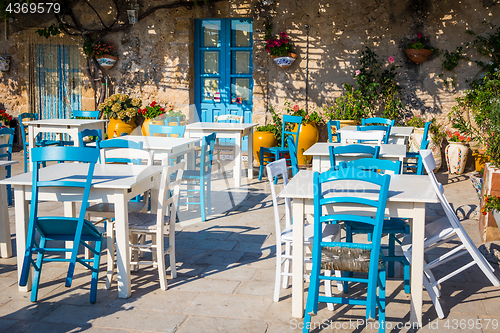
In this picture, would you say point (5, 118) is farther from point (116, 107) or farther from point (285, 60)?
point (285, 60)

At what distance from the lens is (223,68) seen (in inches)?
369

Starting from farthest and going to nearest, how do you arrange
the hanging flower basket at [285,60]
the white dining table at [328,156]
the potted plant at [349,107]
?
the hanging flower basket at [285,60], the potted plant at [349,107], the white dining table at [328,156]

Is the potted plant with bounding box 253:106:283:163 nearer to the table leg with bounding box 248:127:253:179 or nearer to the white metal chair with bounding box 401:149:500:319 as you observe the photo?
the table leg with bounding box 248:127:253:179

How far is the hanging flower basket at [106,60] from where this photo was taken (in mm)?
9430

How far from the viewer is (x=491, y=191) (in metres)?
4.14

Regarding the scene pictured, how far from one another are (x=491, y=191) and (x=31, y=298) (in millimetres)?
3618

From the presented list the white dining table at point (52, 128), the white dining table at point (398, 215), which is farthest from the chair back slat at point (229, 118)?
the white dining table at point (398, 215)

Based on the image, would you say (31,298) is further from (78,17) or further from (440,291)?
(78,17)

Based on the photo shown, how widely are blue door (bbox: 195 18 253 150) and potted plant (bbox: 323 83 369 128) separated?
164cm

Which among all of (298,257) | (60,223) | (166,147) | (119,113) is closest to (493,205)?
(298,257)

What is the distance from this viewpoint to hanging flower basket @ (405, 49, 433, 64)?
27.0ft

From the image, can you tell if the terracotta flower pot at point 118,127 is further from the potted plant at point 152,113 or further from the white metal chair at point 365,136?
the white metal chair at point 365,136

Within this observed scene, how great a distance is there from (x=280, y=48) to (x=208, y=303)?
6.41 m

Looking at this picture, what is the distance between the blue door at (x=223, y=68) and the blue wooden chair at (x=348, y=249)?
22.4 ft
